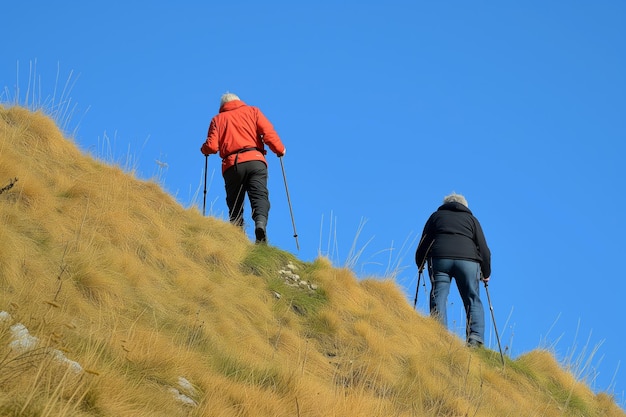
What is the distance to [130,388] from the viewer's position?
4.82m

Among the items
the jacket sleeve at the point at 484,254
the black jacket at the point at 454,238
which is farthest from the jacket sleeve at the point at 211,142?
the jacket sleeve at the point at 484,254

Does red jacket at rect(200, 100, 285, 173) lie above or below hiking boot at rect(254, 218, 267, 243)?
above

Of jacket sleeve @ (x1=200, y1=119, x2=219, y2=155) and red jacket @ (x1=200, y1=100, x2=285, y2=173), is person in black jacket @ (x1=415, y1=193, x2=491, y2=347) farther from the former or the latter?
jacket sleeve @ (x1=200, y1=119, x2=219, y2=155)

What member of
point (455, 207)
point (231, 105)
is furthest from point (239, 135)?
point (455, 207)

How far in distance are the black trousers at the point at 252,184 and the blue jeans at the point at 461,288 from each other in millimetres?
2260

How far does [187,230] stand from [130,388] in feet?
17.1

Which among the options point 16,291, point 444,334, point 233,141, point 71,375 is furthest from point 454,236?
point 71,375

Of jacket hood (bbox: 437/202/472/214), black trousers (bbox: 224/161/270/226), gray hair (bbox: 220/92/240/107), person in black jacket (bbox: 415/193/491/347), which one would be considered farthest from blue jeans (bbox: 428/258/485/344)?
gray hair (bbox: 220/92/240/107)

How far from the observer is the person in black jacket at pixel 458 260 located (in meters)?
10.9

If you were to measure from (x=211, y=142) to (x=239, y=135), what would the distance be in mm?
403

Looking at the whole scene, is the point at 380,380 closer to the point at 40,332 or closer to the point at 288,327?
the point at 288,327

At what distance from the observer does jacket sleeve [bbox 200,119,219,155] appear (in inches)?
452

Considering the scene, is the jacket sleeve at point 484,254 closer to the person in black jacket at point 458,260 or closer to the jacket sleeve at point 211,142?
the person in black jacket at point 458,260

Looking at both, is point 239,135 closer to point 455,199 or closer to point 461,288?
point 455,199
